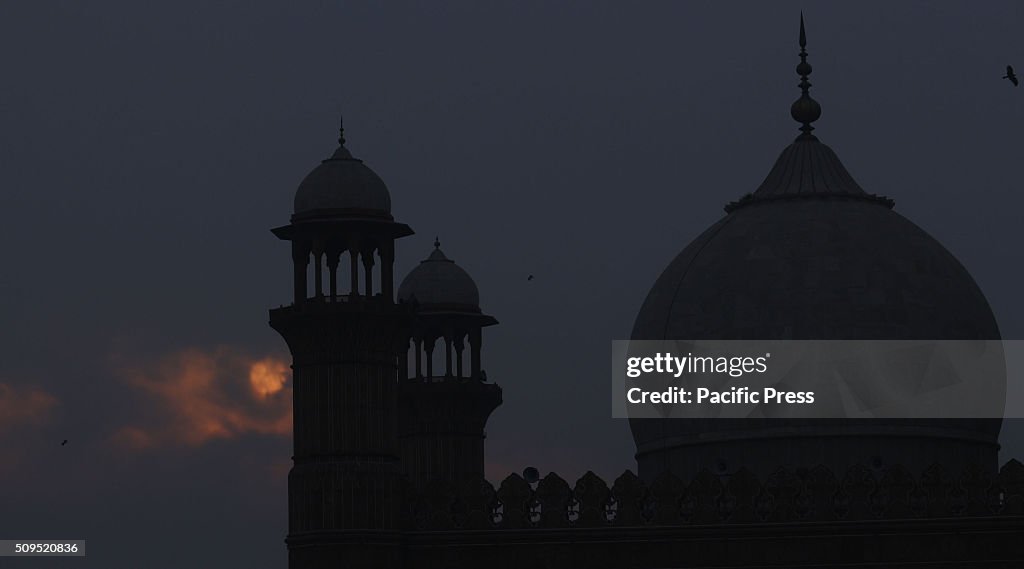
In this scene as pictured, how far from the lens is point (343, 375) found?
61969 mm

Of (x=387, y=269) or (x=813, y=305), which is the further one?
(x=813, y=305)

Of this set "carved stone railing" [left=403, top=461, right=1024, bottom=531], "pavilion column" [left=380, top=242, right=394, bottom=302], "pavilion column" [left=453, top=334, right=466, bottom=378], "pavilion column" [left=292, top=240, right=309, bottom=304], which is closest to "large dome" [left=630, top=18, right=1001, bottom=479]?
"carved stone railing" [left=403, top=461, right=1024, bottom=531]

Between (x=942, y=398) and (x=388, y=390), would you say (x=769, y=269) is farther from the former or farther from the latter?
(x=388, y=390)

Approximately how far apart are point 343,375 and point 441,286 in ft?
42.7

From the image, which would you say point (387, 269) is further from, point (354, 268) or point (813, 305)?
point (813, 305)

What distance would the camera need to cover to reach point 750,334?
67.1 meters

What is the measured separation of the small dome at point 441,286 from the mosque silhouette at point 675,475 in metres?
9.24

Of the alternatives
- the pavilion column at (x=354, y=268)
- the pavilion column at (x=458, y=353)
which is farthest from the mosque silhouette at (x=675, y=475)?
the pavilion column at (x=458, y=353)

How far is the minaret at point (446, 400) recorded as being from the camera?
73938mm

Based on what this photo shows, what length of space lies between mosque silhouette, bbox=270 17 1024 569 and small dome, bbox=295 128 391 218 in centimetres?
5

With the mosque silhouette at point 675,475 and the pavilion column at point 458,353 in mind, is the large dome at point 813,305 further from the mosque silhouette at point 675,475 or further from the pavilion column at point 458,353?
the pavilion column at point 458,353

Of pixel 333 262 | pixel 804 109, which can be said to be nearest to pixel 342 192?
pixel 333 262

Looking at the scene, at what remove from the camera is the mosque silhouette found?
6138 centimetres

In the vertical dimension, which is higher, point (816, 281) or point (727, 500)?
point (816, 281)
